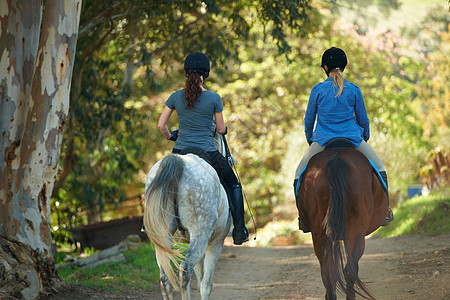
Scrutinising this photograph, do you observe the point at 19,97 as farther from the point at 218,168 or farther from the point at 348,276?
the point at 348,276

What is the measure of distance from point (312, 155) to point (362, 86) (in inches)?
552

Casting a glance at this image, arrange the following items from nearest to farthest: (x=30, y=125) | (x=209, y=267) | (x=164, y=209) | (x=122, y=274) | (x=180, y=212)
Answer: (x=164, y=209) < (x=180, y=212) < (x=209, y=267) < (x=30, y=125) < (x=122, y=274)

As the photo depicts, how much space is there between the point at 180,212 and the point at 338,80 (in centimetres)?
209

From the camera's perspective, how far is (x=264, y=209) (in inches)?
787

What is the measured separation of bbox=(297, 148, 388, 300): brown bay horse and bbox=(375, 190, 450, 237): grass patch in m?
5.88

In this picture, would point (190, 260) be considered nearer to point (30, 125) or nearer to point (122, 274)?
point (30, 125)

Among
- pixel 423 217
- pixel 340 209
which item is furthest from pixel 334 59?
pixel 423 217

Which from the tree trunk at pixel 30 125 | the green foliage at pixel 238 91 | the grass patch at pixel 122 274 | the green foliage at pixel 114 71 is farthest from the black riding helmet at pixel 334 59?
the green foliage at pixel 114 71

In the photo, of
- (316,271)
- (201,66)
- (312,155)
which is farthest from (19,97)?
(316,271)

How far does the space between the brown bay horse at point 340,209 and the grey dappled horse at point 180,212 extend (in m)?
0.96

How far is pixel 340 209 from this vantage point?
4762 mm

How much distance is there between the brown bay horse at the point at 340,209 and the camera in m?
4.75

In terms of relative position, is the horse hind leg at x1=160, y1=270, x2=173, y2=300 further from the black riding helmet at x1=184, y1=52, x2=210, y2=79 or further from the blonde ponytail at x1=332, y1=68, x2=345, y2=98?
the blonde ponytail at x1=332, y1=68, x2=345, y2=98

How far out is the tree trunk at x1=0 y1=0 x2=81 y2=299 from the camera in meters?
6.12
